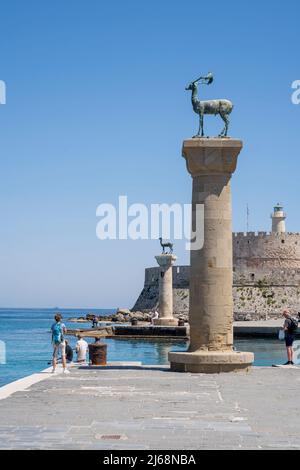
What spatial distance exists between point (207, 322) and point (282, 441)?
6819 mm

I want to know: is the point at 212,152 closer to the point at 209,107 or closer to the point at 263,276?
the point at 209,107

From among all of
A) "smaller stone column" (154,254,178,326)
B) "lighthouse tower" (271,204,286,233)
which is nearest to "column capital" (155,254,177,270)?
"smaller stone column" (154,254,178,326)

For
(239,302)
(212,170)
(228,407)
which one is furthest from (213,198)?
(239,302)

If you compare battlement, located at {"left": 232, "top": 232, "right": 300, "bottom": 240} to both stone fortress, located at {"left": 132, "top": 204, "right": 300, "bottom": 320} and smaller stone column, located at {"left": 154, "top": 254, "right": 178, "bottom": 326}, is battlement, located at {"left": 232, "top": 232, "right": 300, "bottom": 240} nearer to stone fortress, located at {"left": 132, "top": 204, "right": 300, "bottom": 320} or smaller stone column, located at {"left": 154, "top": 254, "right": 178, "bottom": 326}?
stone fortress, located at {"left": 132, "top": 204, "right": 300, "bottom": 320}

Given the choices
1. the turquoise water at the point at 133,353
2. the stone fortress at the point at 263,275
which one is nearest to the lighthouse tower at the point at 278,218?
the stone fortress at the point at 263,275

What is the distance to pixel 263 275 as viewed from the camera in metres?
71.2

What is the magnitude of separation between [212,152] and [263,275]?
5781 centimetres

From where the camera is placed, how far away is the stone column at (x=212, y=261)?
14078 mm

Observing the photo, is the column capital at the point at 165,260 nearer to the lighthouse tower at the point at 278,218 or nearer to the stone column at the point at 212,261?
the stone column at the point at 212,261

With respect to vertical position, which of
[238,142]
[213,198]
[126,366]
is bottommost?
[126,366]

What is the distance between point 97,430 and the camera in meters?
7.84

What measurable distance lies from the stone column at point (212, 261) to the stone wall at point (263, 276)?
54.5m

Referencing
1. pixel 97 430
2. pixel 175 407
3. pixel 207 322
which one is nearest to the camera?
pixel 97 430
